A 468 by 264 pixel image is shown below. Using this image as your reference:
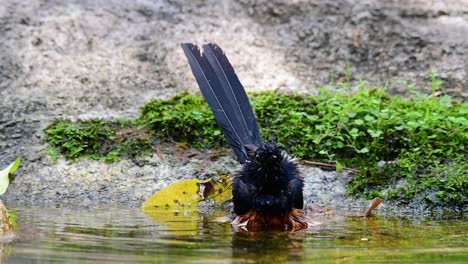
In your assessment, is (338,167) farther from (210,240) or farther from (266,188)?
(210,240)

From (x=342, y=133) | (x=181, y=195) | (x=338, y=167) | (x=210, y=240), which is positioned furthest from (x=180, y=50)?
(x=210, y=240)

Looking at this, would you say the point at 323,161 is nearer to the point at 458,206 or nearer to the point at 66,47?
the point at 458,206

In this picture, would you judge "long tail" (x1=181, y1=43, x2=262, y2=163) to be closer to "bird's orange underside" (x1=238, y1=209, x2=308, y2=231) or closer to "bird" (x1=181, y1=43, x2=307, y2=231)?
"bird" (x1=181, y1=43, x2=307, y2=231)

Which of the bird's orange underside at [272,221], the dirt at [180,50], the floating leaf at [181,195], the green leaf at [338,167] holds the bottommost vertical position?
the bird's orange underside at [272,221]

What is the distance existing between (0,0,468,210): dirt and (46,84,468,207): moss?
224 millimetres

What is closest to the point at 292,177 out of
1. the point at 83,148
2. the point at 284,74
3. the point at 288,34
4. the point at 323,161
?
the point at 323,161

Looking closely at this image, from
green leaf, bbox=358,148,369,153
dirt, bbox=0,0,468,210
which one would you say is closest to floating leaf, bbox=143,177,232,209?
dirt, bbox=0,0,468,210

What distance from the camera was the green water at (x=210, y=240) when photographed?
3.27 m

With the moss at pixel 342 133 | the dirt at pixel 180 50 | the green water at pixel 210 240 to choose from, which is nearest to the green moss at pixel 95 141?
the moss at pixel 342 133

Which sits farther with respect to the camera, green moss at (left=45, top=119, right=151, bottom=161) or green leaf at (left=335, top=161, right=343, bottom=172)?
green moss at (left=45, top=119, right=151, bottom=161)

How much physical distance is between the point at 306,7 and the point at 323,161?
94.3 inches

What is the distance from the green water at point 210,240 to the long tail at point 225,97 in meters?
0.63

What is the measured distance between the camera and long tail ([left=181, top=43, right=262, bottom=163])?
556 centimetres

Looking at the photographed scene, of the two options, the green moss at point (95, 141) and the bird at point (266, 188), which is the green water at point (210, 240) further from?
the green moss at point (95, 141)
